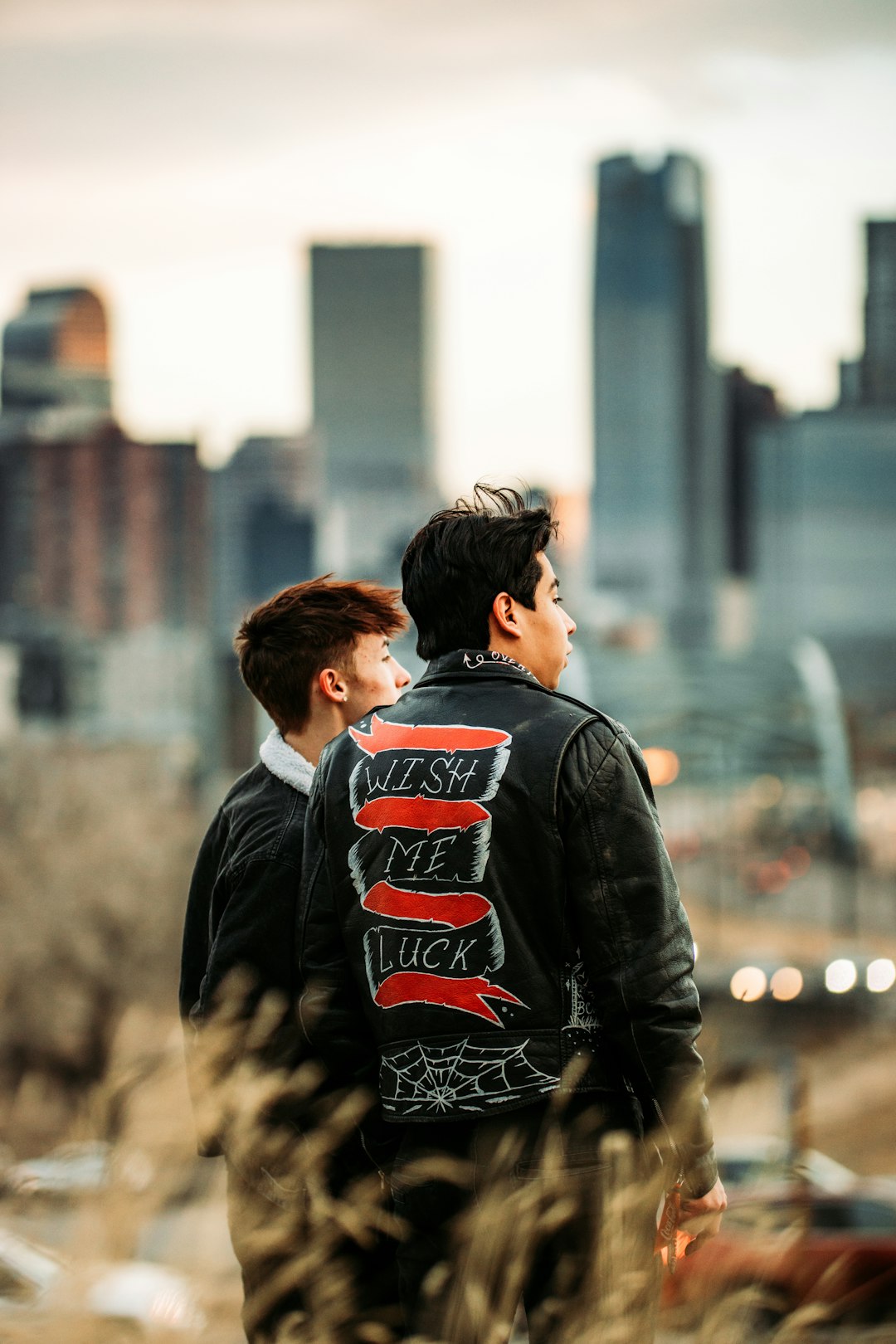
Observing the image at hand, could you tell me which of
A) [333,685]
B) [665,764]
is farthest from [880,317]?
[333,685]

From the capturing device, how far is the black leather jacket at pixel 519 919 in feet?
5.80

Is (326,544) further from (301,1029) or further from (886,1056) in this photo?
(301,1029)

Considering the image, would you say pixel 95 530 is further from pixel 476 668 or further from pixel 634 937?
pixel 634 937

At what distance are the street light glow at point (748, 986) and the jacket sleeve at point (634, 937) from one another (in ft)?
70.4

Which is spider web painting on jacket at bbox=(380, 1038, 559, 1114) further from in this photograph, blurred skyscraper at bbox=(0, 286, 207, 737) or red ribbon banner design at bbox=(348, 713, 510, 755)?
blurred skyscraper at bbox=(0, 286, 207, 737)

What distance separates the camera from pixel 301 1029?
6.86 ft

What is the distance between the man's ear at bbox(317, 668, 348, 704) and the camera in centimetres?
227

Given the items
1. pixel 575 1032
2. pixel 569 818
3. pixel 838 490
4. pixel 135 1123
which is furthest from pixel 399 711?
pixel 838 490

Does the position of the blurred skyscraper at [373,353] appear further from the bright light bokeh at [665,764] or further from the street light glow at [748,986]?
the street light glow at [748,986]

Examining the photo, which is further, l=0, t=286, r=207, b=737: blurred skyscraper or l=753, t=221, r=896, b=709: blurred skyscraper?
l=753, t=221, r=896, b=709: blurred skyscraper

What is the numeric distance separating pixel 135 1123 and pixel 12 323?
127m

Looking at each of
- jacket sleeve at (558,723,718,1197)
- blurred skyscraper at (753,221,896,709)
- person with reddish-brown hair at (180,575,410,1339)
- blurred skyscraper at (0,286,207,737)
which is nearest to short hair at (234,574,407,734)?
person with reddish-brown hair at (180,575,410,1339)

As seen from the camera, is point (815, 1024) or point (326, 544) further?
point (326, 544)

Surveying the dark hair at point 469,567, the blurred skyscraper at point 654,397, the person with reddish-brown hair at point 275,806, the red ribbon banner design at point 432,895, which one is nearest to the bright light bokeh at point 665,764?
the person with reddish-brown hair at point 275,806
